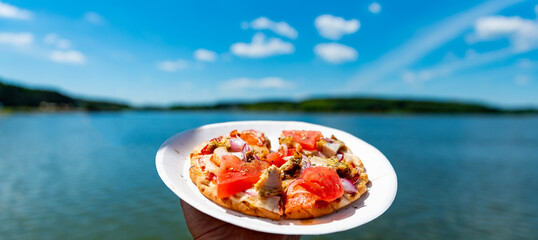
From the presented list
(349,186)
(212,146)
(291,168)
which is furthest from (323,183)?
(212,146)

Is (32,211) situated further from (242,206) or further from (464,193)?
(464,193)

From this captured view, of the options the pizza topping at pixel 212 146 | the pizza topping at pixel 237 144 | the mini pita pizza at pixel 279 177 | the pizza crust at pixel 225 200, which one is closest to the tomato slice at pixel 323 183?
the mini pita pizza at pixel 279 177

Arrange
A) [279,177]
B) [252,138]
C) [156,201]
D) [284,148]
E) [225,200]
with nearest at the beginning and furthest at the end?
1. [225,200]
2. [279,177]
3. [284,148]
4. [252,138]
5. [156,201]

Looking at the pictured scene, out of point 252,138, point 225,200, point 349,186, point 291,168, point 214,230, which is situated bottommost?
point 214,230

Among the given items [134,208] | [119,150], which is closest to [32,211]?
[134,208]

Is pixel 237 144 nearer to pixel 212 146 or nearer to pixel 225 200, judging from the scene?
pixel 212 146

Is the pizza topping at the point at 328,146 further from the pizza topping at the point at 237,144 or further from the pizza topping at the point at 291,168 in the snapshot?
the pizza topping at the point at 237,144

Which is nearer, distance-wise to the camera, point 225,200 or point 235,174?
point 225,200

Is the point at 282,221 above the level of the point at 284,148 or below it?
below
